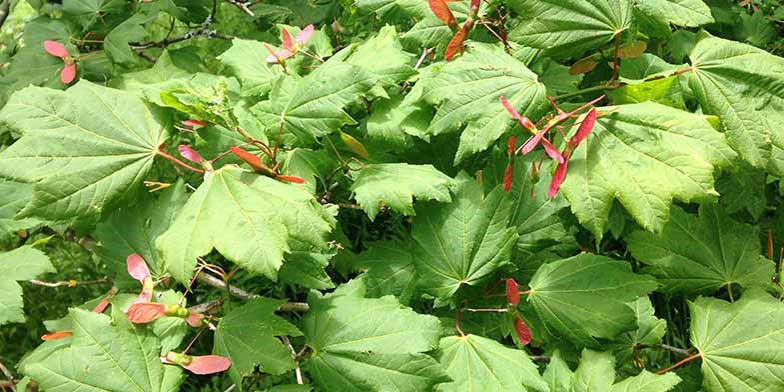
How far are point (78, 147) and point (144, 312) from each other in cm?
40

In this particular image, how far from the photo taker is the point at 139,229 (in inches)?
64.6

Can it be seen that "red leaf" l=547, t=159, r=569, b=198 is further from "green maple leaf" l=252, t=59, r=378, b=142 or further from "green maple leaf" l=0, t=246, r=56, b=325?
"green maple leaf" l=0, t=246, r=56, b=325

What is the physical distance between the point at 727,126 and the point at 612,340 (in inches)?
21.5

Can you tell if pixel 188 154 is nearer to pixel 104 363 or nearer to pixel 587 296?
pixel 104 363

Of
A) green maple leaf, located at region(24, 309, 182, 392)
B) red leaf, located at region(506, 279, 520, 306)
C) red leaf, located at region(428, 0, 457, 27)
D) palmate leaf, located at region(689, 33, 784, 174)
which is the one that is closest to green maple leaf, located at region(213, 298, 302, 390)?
green maple leaf, located at region(24, 309, 182, 392)

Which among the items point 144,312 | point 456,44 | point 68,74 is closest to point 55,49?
point 68,74

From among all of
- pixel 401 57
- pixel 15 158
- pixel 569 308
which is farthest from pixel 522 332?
pixel 15 158

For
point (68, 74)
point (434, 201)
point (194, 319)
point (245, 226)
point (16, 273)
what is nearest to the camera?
point (245, 226)

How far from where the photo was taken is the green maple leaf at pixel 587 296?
1.50 metres

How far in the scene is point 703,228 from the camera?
5.59 feet

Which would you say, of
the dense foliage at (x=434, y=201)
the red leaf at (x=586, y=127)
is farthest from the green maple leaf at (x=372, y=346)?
the red leaf at (x=586, y=127)

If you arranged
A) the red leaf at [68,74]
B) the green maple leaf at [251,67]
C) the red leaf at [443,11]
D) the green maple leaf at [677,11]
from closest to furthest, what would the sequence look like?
the green maple leaf at [677,11], the red leaf at [443,11], the green maple leaf at [251,67], the red leaf at [68,74]

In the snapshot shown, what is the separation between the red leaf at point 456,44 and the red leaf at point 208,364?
0.87m

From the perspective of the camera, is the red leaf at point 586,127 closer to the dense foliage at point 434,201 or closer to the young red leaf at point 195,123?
the dense foliage at point 434,201
